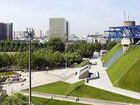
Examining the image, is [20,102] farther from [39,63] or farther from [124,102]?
[39,63]

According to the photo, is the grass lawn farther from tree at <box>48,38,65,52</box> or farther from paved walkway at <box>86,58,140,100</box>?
tree at <box>48,38,65,52</box>

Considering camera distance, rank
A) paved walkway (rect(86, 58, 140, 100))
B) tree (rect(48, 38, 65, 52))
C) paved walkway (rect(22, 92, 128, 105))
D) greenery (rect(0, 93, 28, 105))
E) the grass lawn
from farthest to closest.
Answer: tree (rect(48, 38, 65, 52)) < paved walkway (rect(86, 58, 140, 100)) < the grass lawn < paved walkway (rect(22, 92, 128, 105)) < greenery (rect(0, 93, 28, 105))

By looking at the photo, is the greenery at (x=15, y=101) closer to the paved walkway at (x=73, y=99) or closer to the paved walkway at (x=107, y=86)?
the paved walkway at (x=73, y=99)

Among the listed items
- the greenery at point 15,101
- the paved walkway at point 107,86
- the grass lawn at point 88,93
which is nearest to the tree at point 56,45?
the paved walkway at point 107,86

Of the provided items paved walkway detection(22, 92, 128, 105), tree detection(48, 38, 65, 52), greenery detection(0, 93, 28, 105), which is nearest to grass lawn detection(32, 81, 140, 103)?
paved walkway detection(22, 92, 128, 105)

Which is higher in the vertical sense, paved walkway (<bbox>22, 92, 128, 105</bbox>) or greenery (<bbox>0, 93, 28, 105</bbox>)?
greenery (<bbox>0, 93, 28, 105</bbox>)

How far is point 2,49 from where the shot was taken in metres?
137

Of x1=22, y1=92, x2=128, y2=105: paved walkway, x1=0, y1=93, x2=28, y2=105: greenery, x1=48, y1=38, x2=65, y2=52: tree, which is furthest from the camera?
x1=48, y1=38, x2=65, y2=52: tree

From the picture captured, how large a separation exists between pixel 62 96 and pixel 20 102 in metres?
12.5

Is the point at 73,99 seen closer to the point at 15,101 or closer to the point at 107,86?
the point at 107,86

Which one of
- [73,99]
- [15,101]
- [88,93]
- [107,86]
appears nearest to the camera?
[15,101]

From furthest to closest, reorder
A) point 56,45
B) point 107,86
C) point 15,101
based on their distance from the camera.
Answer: point 56,45, point 107,86, point 15,101

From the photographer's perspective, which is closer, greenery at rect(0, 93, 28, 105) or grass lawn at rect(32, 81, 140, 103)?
greenery at rect(0, 93, 28, 105)

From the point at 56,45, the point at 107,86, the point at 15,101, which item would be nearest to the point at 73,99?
the point at 107,86
